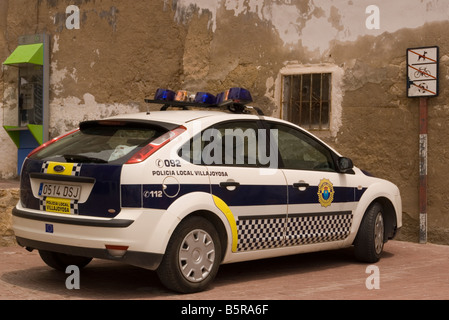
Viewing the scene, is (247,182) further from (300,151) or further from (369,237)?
(369,237)

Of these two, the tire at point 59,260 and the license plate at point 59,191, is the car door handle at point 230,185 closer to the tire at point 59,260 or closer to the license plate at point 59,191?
the license plate at point 59,191

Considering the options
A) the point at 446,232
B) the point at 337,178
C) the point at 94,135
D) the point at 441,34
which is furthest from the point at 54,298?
the point at 441,34

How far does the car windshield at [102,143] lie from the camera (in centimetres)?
562

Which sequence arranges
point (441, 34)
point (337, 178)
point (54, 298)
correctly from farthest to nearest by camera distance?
1. point (441, 34)
2. point (337, 178)
3. point (54, 298)

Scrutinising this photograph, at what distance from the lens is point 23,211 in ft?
19.4

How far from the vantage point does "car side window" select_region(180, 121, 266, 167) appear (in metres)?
5.93

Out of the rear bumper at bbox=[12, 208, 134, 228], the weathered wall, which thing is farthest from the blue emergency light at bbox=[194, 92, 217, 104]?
the weathered wall

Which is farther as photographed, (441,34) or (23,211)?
(441,34)

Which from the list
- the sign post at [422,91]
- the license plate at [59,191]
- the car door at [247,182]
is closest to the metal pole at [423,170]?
the sign post at [422,91]

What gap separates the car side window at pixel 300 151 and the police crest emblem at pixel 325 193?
6.7 inches

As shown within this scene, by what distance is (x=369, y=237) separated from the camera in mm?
7531

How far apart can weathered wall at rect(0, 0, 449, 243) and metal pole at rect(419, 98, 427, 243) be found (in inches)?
3.7
